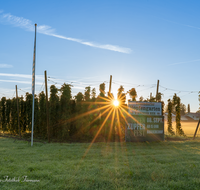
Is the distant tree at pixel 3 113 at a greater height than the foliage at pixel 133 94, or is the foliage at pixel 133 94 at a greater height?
the foliage at pixel 133 94

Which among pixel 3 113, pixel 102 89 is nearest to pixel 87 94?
pixel 102 89

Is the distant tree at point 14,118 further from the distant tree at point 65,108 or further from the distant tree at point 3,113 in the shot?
the distant tree at point 65,108

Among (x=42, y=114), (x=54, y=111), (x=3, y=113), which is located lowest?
(x=3, y=113)

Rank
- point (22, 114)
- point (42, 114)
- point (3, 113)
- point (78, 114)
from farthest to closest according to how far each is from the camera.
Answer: point (3, 113) < point (22, 114) < point (42, 114) < point (78, 114)

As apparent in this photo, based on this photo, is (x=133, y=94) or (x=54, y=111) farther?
(x=133, y=94)

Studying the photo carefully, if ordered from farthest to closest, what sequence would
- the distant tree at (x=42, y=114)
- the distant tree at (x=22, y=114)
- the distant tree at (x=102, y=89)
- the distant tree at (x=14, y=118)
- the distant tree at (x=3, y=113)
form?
1. the distant tree at (x=3, y=113)
2. the distant tree at (x=14, y=118)
3. the distant tree at (x=22, y=114)
4. the distant tree at (x=42, y=114)
5. the distant tree at (x=102, y=89)

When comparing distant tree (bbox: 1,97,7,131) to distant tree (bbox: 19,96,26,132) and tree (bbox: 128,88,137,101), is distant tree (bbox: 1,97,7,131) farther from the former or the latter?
tree (bbox: 128,88,137,101)

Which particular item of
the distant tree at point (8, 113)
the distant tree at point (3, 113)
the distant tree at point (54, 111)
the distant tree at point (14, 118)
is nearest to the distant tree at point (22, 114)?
the distant tree at point (14, 118)

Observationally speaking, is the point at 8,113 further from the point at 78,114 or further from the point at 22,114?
the point at 78,114

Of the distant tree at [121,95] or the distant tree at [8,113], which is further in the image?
the distant tree at [8,113]

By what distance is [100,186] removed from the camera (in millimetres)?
6883

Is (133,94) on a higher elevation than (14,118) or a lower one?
higher

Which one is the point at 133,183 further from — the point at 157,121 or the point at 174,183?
the point at 157,121

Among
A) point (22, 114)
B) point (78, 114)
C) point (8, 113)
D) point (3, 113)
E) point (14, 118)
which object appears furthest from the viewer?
point (3, 113)
